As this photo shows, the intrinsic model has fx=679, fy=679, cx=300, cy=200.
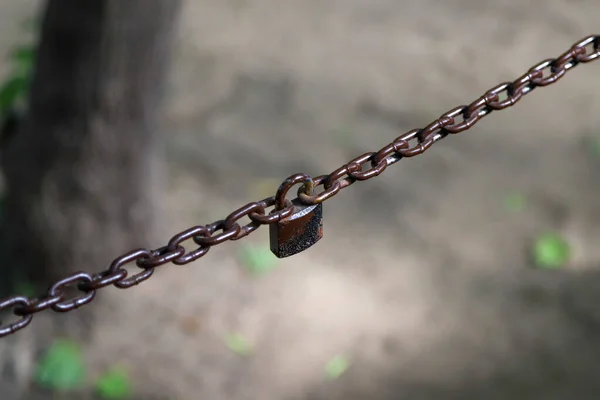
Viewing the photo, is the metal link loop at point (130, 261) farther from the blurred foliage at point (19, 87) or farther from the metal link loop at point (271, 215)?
the blurred foliage at point (19, 87)

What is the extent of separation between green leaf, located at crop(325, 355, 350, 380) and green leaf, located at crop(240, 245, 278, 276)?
0.58 meters

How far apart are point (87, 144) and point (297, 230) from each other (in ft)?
5.57

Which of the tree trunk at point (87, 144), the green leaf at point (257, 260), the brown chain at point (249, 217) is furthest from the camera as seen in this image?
the green leaf at point (257, 260)

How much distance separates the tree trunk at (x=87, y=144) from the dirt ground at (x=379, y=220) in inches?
13.6

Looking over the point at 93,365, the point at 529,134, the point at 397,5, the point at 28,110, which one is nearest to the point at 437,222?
the point at 529,134

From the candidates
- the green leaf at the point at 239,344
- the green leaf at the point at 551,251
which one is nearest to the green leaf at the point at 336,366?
the green leaf at the point at 239,344

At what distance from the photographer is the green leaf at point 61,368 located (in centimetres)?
292

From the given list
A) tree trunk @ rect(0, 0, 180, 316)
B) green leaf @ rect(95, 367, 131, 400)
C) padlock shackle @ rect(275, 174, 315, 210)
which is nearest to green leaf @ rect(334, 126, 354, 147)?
tree trunk @ rect(0, 0, 180, 316)

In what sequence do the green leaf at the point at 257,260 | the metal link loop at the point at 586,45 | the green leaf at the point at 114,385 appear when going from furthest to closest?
the green leaf at the point at 257,260
the green leaf at the point at 114,385
the metal link loop at the point at 586,45

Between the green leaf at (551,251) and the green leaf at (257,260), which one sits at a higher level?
the green leaf at (257,260)

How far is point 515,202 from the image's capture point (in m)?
3.78

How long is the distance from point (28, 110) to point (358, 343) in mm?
1765

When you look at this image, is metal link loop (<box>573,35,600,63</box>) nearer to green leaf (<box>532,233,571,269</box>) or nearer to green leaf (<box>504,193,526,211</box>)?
green leaf (<box>532,233,571,269</box>)

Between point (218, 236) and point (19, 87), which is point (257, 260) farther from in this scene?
point (218, 236)
